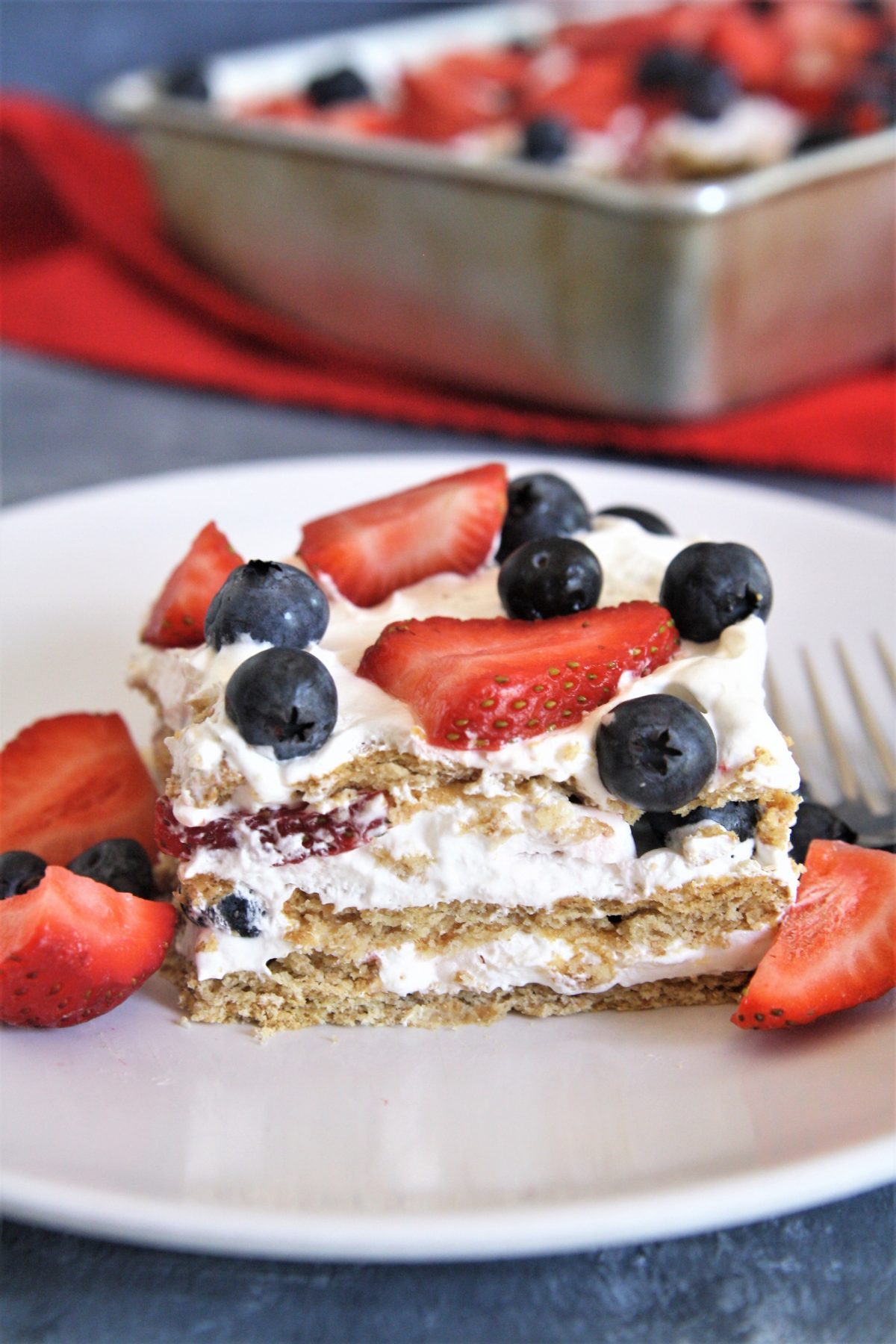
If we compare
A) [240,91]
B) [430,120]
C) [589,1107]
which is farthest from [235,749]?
[240,91]

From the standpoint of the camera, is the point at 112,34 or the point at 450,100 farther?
the point at 112,34

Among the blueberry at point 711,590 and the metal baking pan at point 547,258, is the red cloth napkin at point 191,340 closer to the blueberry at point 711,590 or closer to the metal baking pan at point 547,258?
the metal baking pan at point 547,258

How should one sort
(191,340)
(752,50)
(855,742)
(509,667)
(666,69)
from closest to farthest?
(509,667), (855,742), (191,340), (666,69), (752,50)

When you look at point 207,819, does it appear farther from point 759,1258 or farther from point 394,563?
point 759,1258

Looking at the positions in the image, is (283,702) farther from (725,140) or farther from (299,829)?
(725,140)

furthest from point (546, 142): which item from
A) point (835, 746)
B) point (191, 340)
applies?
point (835, 746)

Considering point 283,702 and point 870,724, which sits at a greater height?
point 283,702

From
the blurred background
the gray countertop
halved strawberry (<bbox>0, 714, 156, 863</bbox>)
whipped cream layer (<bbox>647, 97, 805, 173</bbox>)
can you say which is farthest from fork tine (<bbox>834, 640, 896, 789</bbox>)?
the blurred background
